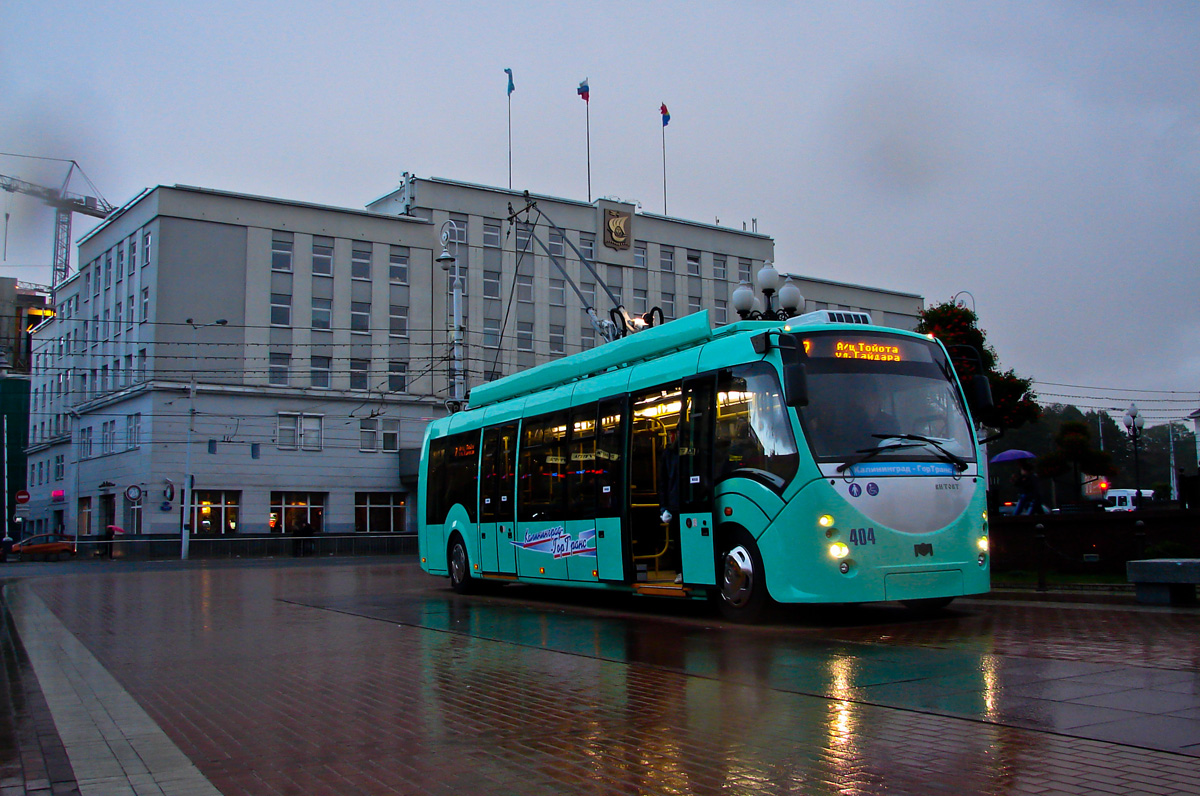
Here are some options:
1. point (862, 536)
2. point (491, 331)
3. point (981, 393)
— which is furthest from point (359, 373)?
point (862, 536)

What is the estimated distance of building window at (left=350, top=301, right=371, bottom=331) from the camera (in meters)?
54.1

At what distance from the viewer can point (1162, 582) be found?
1223cm

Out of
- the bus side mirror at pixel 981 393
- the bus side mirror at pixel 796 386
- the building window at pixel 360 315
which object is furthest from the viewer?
the building window at pixel 360 315

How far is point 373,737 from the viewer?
263 inches

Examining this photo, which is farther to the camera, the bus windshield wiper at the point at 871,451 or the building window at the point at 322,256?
the building window at the point at 322,256

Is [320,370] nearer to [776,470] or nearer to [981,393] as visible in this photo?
[776,470]

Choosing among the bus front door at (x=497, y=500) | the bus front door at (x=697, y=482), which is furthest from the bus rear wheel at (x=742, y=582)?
the bus front door at (x=497, y=500)

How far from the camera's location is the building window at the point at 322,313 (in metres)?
53.1

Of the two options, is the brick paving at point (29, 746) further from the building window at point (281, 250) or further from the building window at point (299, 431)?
the building window at point (281, 250)

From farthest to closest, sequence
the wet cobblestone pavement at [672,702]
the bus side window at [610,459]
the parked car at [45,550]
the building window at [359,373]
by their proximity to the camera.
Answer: the building window at [359,373], the parked car at [45,550], the bus side window at [610,459], the wet cobblestone pavement at [672,702]

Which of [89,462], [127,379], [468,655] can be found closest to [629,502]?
[468,655]

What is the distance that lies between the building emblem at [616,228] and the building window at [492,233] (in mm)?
6288

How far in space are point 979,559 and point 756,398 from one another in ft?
10.4

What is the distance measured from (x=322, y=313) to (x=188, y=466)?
38.0ft
